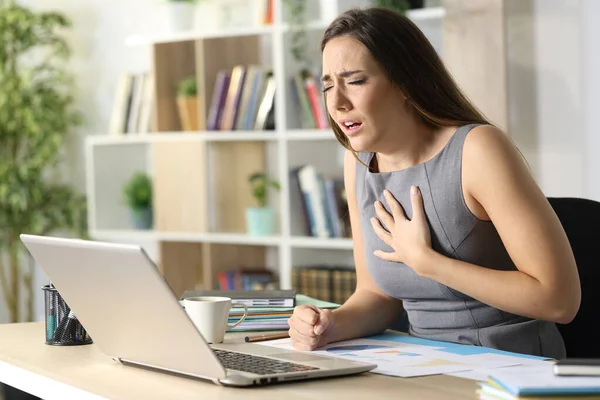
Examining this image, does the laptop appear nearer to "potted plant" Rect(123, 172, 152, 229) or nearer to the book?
the book

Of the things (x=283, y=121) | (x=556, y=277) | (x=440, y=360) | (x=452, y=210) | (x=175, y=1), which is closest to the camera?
(x=440, y=360)

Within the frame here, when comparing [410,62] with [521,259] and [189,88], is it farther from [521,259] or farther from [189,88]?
[189,88]

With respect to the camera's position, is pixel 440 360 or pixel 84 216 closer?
pixel 440 360

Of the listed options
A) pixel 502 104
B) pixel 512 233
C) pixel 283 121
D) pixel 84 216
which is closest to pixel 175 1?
pixel 283 121

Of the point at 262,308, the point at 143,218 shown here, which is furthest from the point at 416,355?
the point at 143,218

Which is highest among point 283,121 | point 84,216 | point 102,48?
point 102,48

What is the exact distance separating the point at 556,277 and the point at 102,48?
12.3 feet

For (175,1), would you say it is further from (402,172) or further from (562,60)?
(402,172)

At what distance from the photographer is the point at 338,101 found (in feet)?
5.69

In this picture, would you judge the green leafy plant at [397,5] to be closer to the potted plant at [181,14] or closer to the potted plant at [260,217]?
the potted plant at [260,217]

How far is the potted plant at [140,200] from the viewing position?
4.52m

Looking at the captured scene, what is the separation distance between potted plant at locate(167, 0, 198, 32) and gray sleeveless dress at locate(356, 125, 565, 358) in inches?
102

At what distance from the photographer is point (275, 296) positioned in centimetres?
184

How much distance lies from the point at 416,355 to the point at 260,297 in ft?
1.38
